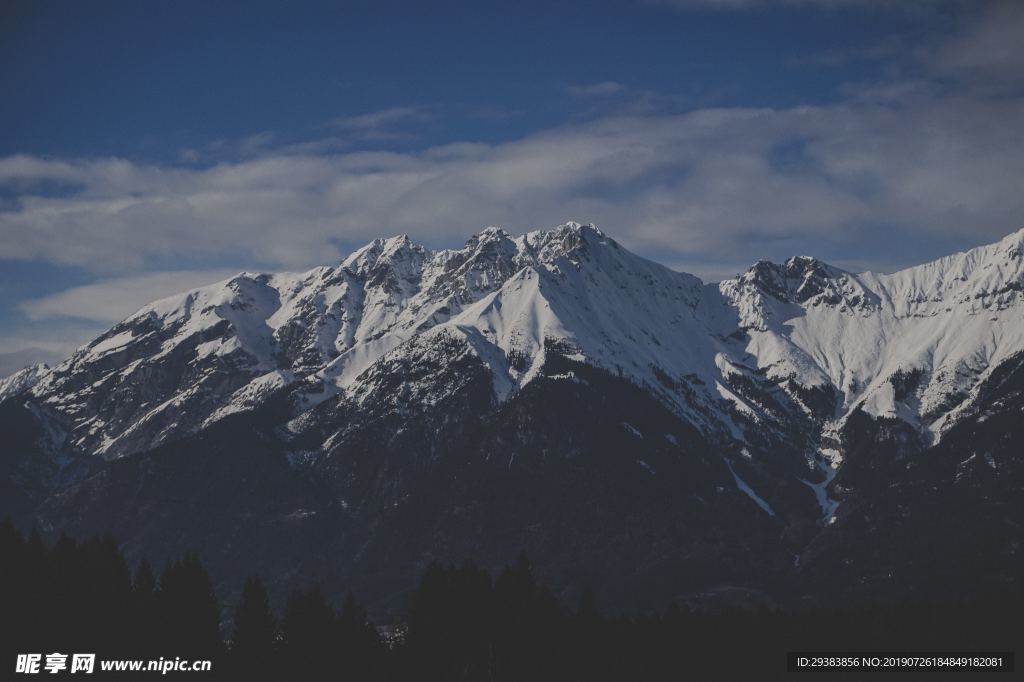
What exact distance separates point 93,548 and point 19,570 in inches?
384

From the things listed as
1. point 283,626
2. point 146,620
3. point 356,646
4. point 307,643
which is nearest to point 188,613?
point 146,620

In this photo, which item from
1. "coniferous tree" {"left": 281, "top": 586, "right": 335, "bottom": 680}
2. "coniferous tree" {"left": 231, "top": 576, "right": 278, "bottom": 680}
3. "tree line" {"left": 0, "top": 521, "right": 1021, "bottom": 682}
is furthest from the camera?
"coniferous tree" {"left": 281, "top": 586, "right": 335, "bottom": 680}

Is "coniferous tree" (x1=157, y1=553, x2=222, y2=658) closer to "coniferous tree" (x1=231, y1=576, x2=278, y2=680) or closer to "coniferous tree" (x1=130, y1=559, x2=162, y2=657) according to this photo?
"coniferous tree" (x1=130, y1=559, x2=162, y2=657)

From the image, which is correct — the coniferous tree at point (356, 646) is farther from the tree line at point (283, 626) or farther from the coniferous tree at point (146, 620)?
the coniferous tree at point (146, 620)

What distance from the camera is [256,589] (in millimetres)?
173125

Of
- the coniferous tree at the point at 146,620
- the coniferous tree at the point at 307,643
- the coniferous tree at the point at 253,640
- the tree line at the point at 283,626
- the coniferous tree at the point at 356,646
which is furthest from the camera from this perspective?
the coniferous tree at the point at 356,646

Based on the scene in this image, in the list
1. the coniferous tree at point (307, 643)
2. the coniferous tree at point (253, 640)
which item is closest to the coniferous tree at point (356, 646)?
the coniferous tree at point (307, 643)

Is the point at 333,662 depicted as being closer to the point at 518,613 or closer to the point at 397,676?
the point at 397,676

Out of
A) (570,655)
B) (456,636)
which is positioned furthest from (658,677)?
(456,636)

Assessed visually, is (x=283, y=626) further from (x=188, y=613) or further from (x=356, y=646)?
(x=188, y=613)

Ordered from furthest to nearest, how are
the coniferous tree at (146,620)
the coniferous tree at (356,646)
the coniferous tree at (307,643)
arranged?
the coniferous tree at (356,646) < the coniferous tree at (307,643) < the coniferous tree at (146,620)

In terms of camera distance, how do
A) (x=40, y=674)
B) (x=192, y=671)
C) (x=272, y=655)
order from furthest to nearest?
1. (x=272, y=655)
2. (x=192, y=671)
3. (x=40, y=674)

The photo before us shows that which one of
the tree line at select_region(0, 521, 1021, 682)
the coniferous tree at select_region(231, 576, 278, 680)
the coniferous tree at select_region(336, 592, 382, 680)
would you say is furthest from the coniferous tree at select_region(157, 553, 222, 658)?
the coniferous tree at select_region(336, 592, 382, 680)

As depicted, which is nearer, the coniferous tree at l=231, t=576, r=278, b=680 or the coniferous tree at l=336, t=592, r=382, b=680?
the coniferous tree at l=231, t=576, r=278, b=680
